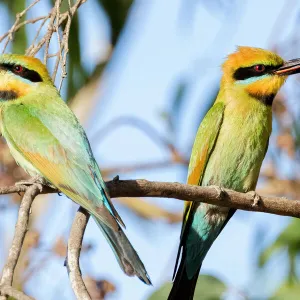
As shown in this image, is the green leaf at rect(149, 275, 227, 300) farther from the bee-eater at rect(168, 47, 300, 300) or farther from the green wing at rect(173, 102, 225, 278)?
the green wing at rect(173, 102, 225, 278)

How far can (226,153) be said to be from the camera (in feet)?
8.71

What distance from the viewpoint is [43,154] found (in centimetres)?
227

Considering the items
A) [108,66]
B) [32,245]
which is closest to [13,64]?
[32,245]

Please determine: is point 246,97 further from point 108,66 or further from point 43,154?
point 108,66

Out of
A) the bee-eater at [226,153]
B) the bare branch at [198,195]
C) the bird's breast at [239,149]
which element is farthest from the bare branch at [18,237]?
the bird's breast at [239,149]

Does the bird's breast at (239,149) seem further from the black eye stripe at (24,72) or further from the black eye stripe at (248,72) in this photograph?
the black eye stripe at (24,72)

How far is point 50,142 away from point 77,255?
2.41 ft

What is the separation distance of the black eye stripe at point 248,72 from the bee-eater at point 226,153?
2 centimetres

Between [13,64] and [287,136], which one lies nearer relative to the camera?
[13,64]

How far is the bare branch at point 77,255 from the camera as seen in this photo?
4.66 feet

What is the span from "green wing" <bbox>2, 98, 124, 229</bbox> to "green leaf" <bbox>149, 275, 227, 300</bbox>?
61 cm

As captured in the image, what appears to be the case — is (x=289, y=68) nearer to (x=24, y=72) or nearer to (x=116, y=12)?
(x=116, y=12)

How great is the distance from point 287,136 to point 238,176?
60 centimetres

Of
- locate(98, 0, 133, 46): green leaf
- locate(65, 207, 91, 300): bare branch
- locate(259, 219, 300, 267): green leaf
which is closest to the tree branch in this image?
locate(65, 207, 91, 300): bare branch
